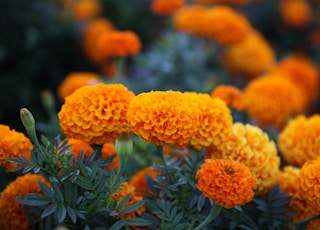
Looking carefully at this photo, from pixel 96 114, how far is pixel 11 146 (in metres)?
0.28

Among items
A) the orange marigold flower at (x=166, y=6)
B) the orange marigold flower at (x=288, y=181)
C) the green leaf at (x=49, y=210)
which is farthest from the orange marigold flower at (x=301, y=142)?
the orange marigold flower at (x=166, y=6)

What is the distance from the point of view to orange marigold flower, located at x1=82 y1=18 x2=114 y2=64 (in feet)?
10.8

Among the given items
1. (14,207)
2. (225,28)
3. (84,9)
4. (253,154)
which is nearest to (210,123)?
(253,154)

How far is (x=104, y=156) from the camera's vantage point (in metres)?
1.54

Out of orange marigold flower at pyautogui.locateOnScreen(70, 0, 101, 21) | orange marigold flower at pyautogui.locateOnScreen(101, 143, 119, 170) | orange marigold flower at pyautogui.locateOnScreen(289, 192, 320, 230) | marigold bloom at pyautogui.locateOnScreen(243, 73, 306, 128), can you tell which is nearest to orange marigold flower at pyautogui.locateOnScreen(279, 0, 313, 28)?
orange marigold flower at pyautogui.locateOnScreen(70, 0, 101, 21)

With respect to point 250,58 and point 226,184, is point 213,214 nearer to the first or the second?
→ point 226,184

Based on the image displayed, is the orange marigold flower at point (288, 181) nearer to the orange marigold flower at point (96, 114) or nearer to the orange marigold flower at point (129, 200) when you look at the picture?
the orange marigold flower at point (129, 200)

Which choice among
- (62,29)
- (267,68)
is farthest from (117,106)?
(62,29)

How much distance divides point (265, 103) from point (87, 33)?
5.44 ft

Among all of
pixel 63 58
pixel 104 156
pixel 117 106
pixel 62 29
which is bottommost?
pixel 63 58

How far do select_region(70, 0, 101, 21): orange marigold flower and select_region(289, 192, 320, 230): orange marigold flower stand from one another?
241 cm

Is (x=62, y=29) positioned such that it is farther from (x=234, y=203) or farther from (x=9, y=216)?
(x=234, y=203)

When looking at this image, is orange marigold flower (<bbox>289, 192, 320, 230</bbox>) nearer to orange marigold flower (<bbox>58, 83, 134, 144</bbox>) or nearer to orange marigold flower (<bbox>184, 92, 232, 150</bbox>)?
orange marigold flower (<bbox>184, 92, 232, 150</bbox>)

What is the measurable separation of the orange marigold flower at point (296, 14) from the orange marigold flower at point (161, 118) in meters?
3.04
